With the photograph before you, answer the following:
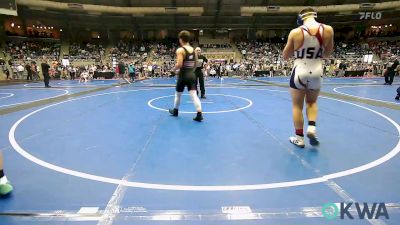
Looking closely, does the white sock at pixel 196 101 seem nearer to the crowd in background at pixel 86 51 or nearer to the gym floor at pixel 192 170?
the gym floor at pixel 192 170

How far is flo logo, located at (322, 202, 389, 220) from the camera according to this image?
248cm

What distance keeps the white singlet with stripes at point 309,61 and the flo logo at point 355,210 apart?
6.88 feet

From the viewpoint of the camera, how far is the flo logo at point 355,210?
8.13 feet

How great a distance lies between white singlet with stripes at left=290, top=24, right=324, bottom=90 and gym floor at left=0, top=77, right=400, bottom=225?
1029 millimetres

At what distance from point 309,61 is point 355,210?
2.38 meters

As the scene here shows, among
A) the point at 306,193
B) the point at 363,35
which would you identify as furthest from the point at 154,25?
the point at 306,193

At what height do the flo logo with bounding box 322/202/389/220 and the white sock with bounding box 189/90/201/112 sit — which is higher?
the white sock with bounding box 189/90/201/112

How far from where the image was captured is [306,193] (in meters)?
2.92

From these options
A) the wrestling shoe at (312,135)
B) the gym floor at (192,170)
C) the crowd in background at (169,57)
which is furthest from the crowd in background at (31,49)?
the wrestling shoe at (312,135)

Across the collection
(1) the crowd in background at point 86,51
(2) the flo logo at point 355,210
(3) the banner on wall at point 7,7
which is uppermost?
(3) the banner on wall at point 7,7

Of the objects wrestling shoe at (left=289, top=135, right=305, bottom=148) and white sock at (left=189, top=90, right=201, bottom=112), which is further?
white sock at (left=189, top=90, right=201, bottom=112)

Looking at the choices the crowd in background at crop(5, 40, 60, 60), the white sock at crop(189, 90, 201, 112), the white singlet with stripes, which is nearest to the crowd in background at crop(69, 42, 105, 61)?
the crowd in background at crop(5, 40, 60, 60)

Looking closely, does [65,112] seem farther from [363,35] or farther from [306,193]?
[363,35]

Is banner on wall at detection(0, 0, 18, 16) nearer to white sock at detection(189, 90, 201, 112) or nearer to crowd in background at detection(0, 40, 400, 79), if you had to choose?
crowd in background at detection(0, 40, 400, 79)
